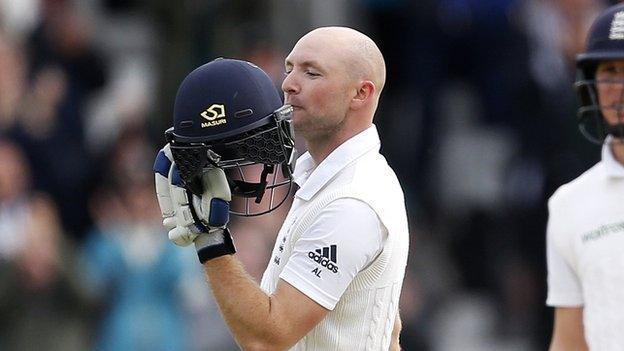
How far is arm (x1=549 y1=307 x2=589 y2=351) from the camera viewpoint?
5.18m

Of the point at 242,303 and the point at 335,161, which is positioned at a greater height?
the point at 335,161

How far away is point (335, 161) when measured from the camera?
4.60 meters

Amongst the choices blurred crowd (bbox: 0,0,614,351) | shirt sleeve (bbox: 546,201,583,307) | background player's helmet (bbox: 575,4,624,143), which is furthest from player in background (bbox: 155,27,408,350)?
blurred crowd (bbox: 0,0,614,351)

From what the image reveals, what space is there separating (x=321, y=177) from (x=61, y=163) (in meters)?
4.98

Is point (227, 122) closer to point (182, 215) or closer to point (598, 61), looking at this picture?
point (182, 215)

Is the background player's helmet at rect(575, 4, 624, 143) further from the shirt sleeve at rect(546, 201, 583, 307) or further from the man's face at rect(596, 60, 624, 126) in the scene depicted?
the shirt sleeve at rect(546, 201, 583, 307)

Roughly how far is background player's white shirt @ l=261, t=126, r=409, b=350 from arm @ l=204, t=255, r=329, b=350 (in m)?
0.05

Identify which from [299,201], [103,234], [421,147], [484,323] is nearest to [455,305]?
[484,323]

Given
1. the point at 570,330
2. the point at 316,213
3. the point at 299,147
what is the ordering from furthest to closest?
the point at 299,147, the point at 570,330, the point at 316,213

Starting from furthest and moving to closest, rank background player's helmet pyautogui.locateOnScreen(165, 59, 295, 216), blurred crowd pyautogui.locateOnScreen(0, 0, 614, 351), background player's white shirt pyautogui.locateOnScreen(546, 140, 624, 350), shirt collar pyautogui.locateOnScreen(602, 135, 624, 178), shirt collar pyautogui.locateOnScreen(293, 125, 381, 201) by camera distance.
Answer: blurred crowd pyautogui.locateOnScreen(0, 0, 614, 351) < shirt collar pyautogui.locateOnScreen(602, 135, 624, 178) < background player's white shirt pyautogui.locateOnScreen(546, 140, 624, 350) < shirt collar pyautogui.locateOnScreen(293, 125, 381, 201) < background player's helmet pyautogui.locateOnScreen(165, 59, 295, 216)

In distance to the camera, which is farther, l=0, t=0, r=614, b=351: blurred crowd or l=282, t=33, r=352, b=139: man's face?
l=0, t=0, r=614, b=351: blurred crowd

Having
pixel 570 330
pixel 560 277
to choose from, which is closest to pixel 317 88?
pixel 560 277

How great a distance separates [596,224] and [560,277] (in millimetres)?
243

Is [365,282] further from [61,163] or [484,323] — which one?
[484,323]
